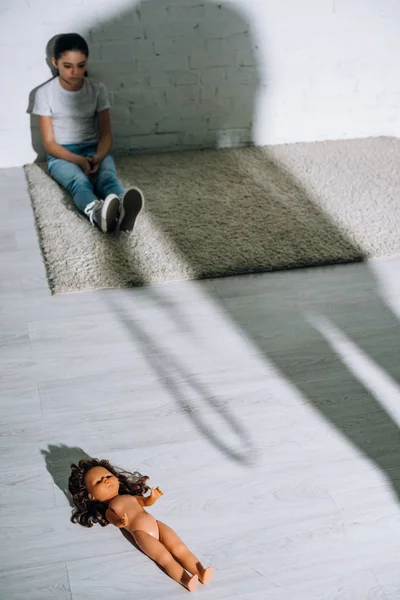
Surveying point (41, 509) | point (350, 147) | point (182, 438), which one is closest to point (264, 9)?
point (350, 147)

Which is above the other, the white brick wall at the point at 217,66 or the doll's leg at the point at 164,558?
the white brick wall at the point at 217,66

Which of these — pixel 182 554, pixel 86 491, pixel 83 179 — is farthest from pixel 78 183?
pixel 182 554

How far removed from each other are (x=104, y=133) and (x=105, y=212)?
1.96ft

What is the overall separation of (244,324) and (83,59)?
50.7 inches

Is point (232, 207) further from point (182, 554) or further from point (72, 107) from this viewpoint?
point (182, 554)

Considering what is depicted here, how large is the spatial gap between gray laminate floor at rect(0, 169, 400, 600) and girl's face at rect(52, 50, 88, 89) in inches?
30.7

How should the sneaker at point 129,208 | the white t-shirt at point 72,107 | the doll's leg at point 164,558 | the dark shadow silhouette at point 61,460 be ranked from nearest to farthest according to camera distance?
the doll's leg at point 164,558 < the dark shadow silhouette at point 61,460 < the sneaker at point 129,208 < the white t-shirt at point 72,107

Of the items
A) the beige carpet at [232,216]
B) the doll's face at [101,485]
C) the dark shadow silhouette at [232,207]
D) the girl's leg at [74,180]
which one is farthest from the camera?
the girl's leg at [74,180]

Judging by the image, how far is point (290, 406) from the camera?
5.63 ft

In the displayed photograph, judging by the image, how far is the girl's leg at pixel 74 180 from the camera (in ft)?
8.25

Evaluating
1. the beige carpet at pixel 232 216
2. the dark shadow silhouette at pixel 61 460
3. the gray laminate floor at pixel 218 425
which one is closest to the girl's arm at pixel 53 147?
the beige carpet at pixel 232 216

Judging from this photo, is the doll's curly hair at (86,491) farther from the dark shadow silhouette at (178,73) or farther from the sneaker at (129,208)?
the dark shadow silhouette at (178,73)

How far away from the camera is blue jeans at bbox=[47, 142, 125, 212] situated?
8.34 feet

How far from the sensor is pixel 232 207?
263 cm
